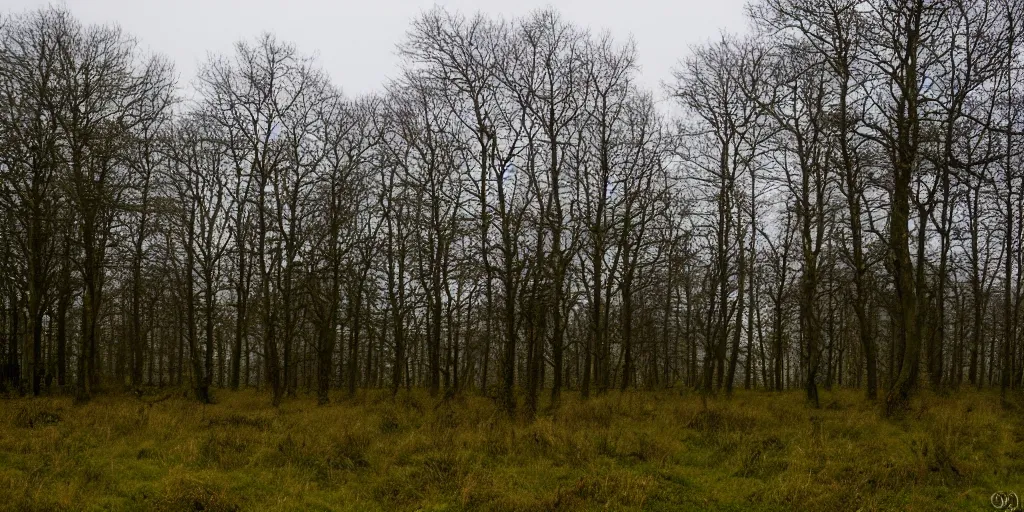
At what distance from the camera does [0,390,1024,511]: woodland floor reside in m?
6.47

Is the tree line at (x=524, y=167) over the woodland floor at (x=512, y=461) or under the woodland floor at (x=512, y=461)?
over

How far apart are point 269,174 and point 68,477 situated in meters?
10.2

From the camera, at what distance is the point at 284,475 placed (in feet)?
24.6

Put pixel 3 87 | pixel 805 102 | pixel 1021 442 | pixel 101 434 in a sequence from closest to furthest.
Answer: pixel 1021 442 < pixel 101 434 < pixel 3 87 < pixel 805 102

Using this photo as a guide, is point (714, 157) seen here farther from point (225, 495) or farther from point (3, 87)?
point (3, 87)

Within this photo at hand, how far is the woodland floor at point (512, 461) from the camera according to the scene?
647cm

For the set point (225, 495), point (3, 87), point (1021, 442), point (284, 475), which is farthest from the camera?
point (3, 87)

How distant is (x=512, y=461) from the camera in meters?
8.34

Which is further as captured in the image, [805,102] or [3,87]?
[805,102]

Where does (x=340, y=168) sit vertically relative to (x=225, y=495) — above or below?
above

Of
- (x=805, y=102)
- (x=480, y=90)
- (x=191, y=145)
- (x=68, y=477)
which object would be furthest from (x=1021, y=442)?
(x=191, y=145)

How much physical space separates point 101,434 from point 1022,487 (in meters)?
13.2

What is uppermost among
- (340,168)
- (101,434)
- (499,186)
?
(340,168)

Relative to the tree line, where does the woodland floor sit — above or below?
below
